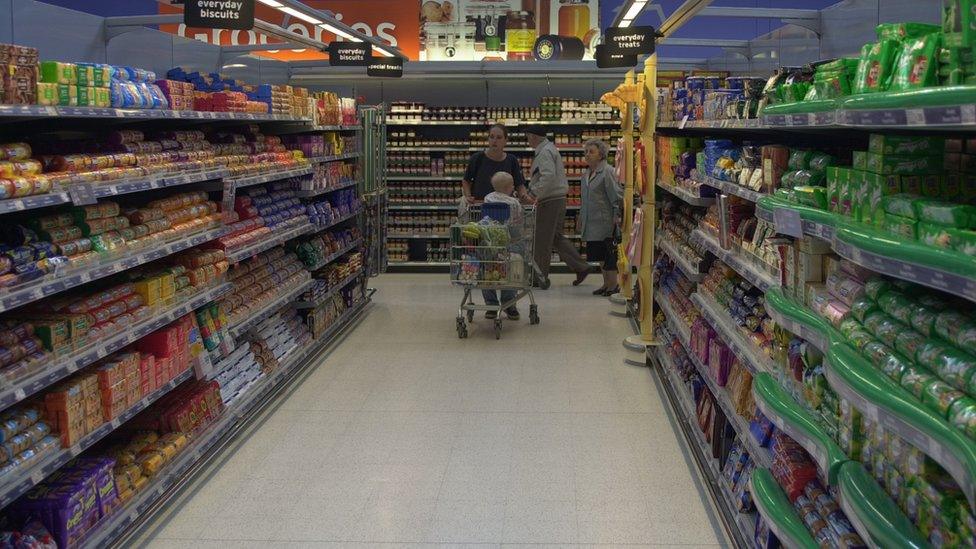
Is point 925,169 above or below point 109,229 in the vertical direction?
above

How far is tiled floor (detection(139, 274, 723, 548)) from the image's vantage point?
431 cm

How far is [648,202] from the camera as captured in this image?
23.6ft

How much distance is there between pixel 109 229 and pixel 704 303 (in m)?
3.05

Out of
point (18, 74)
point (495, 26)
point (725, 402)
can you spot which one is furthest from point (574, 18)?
point (18, 74)

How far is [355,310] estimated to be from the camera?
938 centimetres

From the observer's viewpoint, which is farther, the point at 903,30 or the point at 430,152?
the point at 430,152

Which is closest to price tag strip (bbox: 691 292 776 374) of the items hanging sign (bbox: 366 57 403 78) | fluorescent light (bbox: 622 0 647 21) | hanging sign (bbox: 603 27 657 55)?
fluorescent light (bbox: 622 0 647 21)

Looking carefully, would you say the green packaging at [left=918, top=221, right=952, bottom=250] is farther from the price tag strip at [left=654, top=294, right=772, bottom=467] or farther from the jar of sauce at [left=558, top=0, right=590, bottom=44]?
the jar of sauce at [left=558, top=0, right=590, bottom=44]

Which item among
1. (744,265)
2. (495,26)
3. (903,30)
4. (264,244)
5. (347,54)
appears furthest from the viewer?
(495,26)

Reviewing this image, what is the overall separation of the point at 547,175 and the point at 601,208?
81 centimetres

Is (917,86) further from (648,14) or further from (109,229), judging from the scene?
(648,14)

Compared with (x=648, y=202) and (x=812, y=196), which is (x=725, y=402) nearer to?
(x=812, y=196)

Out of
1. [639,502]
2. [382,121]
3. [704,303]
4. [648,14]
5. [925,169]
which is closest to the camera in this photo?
[925,169]

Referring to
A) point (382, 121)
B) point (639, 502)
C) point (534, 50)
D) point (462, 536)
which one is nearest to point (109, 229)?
point (462, 536)
